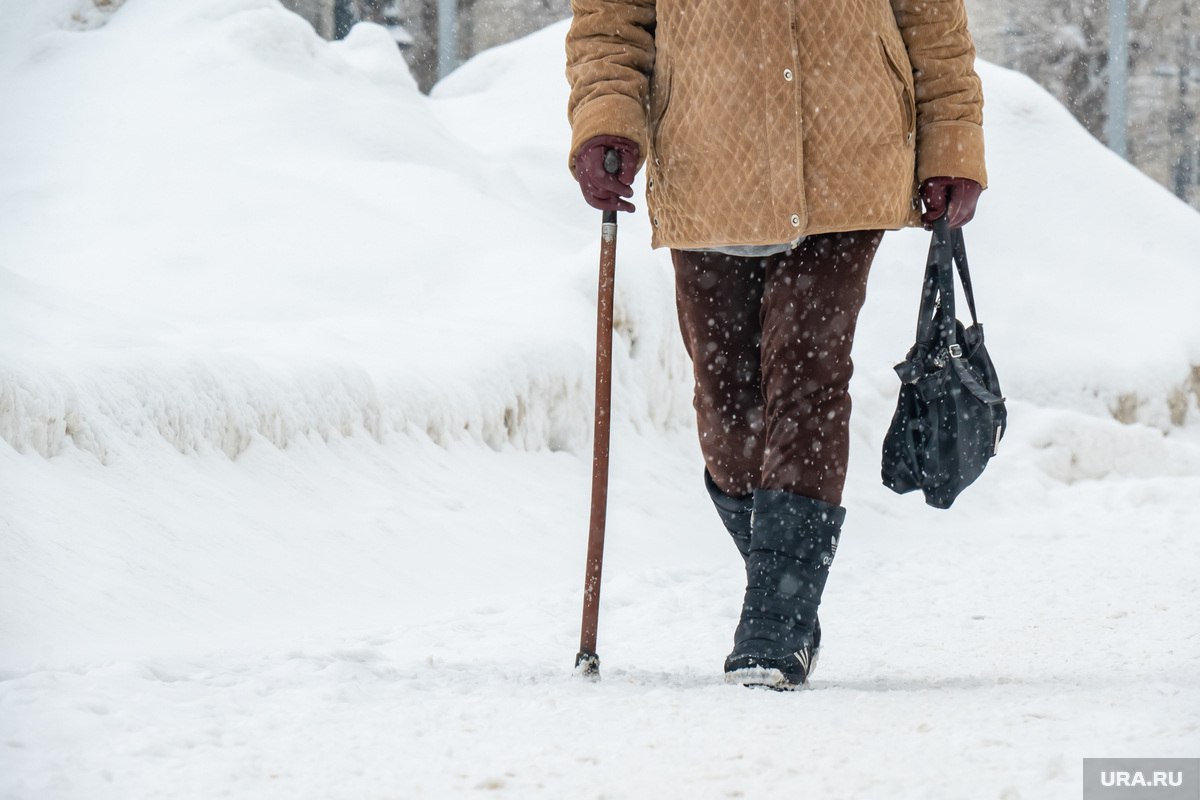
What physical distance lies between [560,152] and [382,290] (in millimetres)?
4341

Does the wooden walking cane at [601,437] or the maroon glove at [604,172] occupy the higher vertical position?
the maroon glove at [604,172]

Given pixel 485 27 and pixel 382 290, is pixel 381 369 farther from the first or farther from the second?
pixel 485 27

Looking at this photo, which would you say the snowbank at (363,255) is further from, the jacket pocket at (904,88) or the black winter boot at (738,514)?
the jacket pocket at (904,88)

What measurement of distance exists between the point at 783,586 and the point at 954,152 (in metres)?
0.85

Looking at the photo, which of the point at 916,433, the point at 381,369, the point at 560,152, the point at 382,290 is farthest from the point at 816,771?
the point at 560,152

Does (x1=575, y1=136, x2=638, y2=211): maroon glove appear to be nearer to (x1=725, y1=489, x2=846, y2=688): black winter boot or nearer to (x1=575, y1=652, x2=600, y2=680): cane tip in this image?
(x1=725, y1=489, x2=846, y2=688): black winter boot

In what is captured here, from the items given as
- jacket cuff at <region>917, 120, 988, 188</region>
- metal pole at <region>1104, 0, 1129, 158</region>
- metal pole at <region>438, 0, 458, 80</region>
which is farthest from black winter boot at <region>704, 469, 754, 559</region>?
metal pole at <region>1104, 0, 1129, 158</region>

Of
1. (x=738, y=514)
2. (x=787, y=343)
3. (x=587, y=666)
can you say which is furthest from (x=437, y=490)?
(x=787, y=343)

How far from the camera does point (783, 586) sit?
2.26 m

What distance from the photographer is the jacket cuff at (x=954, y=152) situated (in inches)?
95.1

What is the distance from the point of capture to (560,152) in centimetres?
1002

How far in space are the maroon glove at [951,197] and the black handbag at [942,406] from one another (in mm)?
62

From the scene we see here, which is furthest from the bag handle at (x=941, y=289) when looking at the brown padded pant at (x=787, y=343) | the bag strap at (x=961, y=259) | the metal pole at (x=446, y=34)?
the metal pole at (x=446, y=34)

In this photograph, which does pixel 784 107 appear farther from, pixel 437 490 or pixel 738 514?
pixel 437 490
